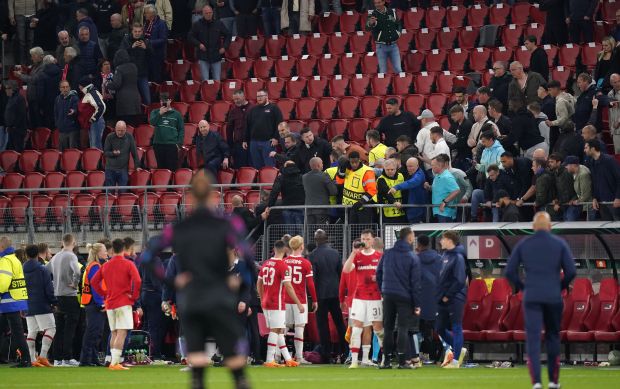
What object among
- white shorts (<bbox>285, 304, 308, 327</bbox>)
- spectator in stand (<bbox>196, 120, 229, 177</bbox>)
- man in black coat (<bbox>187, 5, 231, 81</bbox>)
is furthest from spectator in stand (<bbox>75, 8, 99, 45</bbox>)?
white shorts (<bbox>285, 304, 308, 327</bbox>)

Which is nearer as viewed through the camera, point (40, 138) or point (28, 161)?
point (28, 161)

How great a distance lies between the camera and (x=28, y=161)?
99.0 feet

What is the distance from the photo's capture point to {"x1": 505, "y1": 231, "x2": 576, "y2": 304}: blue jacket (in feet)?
44.3

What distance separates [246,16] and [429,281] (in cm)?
1455

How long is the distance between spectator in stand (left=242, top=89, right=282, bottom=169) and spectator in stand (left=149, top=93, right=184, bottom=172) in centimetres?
174

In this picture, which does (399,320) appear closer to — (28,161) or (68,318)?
(68,318)

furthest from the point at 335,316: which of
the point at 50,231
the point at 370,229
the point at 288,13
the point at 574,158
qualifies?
the point at 288,13

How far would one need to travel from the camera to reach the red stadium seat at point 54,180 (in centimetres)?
2888

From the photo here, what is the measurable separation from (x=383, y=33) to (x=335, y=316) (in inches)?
334

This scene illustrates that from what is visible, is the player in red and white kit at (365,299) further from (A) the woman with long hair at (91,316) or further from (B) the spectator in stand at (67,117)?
(B) the spectator in stand at (67,117)

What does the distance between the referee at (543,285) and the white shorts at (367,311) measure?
20.5 feet

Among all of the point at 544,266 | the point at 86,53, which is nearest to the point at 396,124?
the point at 86,53

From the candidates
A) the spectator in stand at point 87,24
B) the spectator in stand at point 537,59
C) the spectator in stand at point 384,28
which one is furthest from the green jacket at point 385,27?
the spectator in stand at point 87,24

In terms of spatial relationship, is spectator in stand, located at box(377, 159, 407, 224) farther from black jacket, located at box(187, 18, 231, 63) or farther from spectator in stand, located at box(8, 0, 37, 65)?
spectator in stand, located at box(8, 0, 37, 65)
